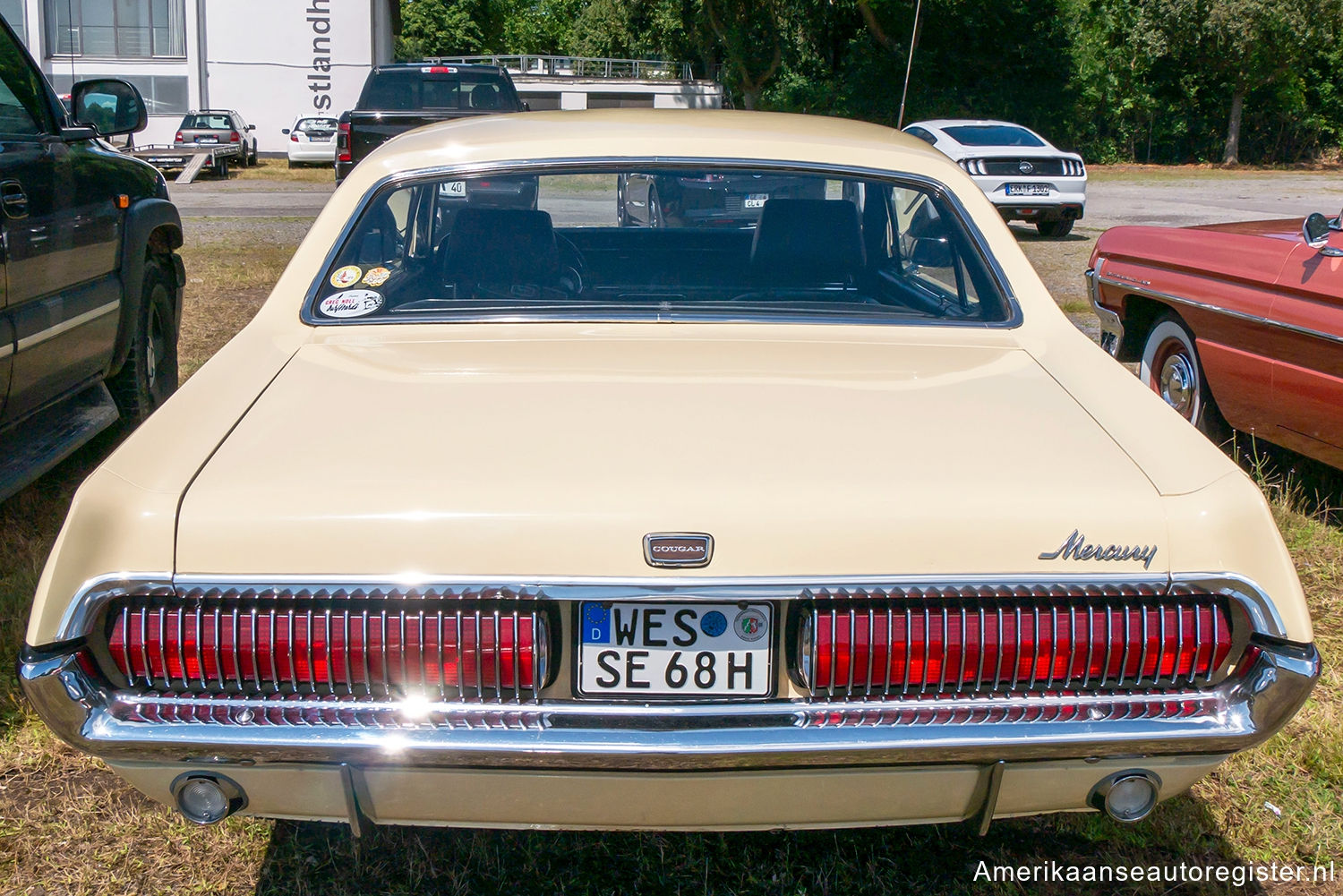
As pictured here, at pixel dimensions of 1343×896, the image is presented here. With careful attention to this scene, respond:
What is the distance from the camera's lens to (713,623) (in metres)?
2.03

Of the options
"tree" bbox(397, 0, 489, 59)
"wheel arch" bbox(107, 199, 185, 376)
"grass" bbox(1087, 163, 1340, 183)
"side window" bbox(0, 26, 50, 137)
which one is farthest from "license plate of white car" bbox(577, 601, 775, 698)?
"tree" bbox(397, 0, 489, 59)

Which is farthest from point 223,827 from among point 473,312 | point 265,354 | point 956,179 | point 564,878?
point 956,179

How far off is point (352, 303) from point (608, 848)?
1.44 m

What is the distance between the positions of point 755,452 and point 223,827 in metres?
1.67

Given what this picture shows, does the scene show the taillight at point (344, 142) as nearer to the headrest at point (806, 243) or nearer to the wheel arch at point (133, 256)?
the wheel arch at point (133, 256)

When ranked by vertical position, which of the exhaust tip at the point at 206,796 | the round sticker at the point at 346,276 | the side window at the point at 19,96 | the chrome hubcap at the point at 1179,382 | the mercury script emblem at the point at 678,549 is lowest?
the exhaust tip at the point at 206,796

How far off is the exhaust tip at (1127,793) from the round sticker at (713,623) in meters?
0.73

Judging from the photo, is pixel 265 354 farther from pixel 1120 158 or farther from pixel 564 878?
pixel 1120 158

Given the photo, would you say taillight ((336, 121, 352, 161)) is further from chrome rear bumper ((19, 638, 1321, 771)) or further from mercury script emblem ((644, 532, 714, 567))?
mercury script emblem ((644, 532, 714, 567))

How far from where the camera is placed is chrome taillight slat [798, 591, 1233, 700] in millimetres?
2023

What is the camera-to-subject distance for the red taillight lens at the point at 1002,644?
2.02 metres

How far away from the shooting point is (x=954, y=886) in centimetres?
267

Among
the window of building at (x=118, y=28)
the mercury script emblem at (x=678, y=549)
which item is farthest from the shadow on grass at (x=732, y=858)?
the window of building at (x=118, y=28)

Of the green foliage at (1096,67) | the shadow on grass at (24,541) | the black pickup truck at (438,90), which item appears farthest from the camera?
the green foliage at (1096,67)
